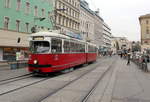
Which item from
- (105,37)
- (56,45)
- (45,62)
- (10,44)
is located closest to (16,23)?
(10,44)

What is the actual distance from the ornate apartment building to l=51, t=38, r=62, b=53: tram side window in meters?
25.6

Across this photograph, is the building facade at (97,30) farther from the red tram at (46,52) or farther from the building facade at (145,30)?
the red tram at (46,52)

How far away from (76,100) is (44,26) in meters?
29.3

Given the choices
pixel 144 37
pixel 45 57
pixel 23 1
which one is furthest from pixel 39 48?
pixel 144 37

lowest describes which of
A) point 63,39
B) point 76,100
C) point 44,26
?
point 76,100

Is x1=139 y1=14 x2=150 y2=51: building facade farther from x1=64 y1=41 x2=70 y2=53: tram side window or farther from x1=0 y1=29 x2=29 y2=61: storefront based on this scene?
x1=64 y1=41 x2=70 y2=53: tram side window

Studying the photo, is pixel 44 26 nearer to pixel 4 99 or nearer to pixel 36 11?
pixel 36 11

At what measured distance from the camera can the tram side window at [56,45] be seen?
12.9 meters

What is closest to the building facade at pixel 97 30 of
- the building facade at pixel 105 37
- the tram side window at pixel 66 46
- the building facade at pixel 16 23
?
the building facade at pixel 105 37

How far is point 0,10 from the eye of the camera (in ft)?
80.9

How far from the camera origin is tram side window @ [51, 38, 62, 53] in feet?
42.3

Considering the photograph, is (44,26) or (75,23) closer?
(44,26)

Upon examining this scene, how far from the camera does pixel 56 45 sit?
13.3 metres

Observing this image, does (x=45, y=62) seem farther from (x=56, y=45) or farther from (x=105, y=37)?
(x=105, y=37)
